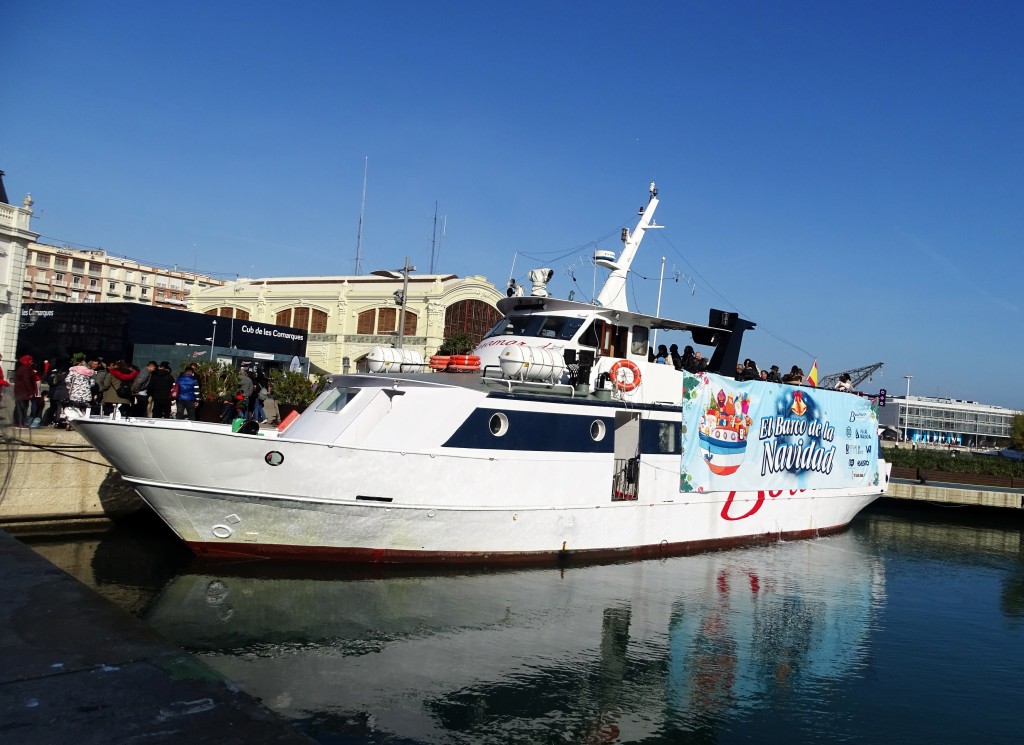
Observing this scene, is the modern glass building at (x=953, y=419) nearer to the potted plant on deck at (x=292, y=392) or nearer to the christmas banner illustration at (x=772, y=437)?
the christmas banner illustration at (x=772, y=437)

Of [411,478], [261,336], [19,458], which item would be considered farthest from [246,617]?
[261,336]

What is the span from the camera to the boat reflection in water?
859 cm

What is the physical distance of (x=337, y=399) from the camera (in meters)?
14.1

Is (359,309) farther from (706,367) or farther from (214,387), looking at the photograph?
(706,367)

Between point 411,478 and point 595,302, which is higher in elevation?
point 595,302

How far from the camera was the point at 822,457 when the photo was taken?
831 inches

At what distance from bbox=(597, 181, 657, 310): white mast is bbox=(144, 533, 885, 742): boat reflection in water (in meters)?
6.70

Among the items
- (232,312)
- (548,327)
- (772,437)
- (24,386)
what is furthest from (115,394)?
(232,312)

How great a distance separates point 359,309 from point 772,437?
138 feet

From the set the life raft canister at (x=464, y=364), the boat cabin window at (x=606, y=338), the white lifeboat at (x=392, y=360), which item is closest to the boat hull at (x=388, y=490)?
the life raft canister at (x=464, y=364)

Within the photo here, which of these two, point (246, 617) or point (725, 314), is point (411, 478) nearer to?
point (246, 617)

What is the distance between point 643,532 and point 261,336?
1576 inches

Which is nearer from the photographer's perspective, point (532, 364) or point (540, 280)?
point (532, 364)

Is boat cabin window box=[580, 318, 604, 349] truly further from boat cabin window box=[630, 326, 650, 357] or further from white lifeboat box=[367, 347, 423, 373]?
white lifeboat box=[367, 347, 423, 373]
